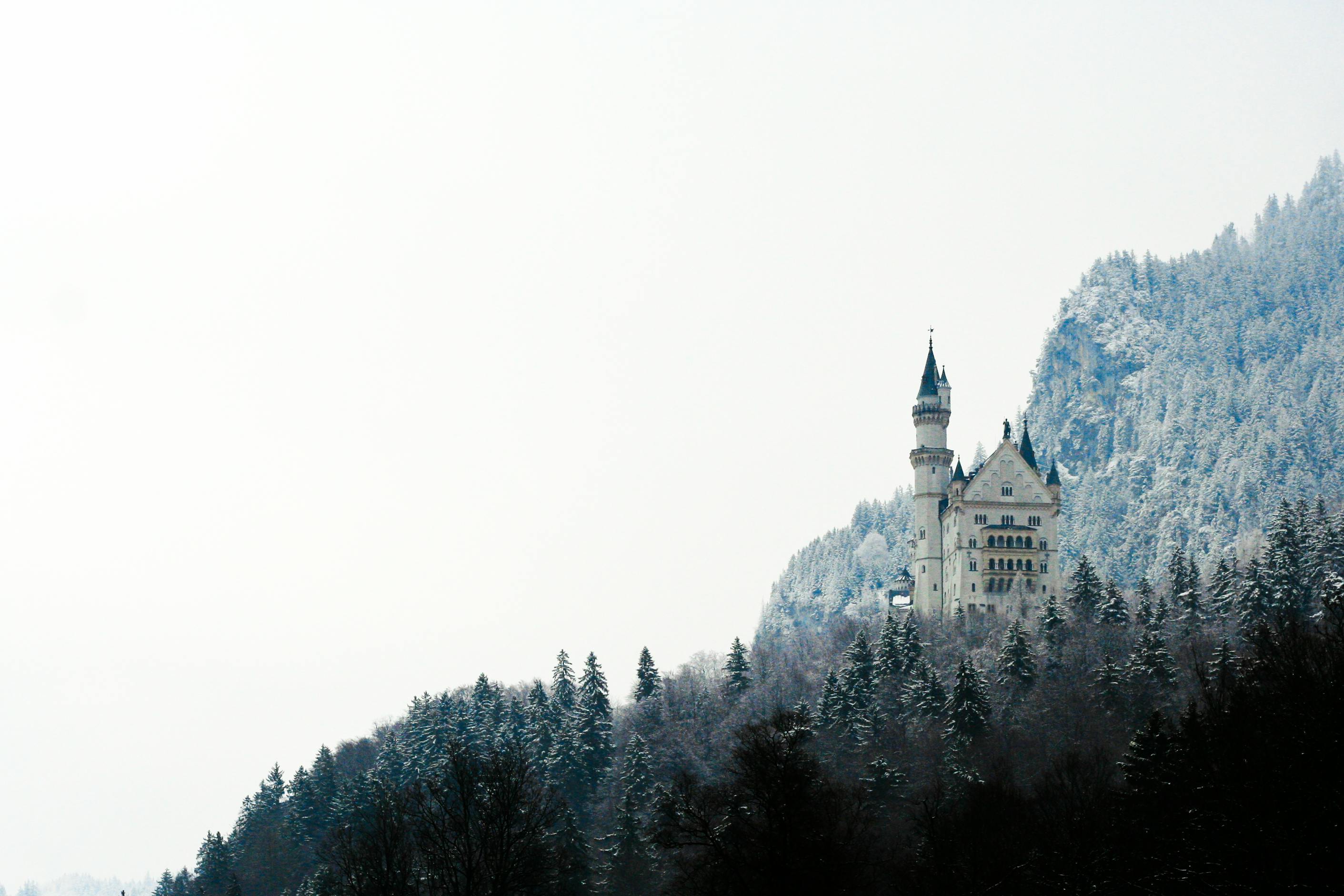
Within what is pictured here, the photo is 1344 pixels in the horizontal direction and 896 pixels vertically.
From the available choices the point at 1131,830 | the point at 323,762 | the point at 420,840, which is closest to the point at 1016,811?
the point at 1131,830

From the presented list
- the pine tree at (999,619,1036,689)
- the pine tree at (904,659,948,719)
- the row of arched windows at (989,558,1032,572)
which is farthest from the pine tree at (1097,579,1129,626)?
the row of arched windows at (989,558,1032,572)

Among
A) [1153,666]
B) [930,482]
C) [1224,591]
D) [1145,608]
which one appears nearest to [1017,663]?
[1145,608]

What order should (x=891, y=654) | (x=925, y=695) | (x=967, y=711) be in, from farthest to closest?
(x=891, y=654)
(x=925, y=695)
(x=967, y=711)

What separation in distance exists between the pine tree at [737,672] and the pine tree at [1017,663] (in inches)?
1012

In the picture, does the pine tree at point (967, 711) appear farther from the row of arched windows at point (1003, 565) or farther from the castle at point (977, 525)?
the row of arched windows at point (1003, 565)

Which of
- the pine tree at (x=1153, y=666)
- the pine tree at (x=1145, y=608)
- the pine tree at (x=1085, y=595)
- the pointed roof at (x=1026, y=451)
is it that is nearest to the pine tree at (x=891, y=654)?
the pine tree at (x=1085, y=595)

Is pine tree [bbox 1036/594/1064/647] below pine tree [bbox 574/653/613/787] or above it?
above

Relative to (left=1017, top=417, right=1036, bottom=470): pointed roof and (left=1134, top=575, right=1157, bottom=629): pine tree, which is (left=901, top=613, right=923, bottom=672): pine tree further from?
(left=1017, top=417, right=1036, bottom=470): pointed roof

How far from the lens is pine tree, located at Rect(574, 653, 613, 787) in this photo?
11944 centimetres

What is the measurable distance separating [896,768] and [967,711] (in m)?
6.37

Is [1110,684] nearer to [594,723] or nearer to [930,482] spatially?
[594,723]

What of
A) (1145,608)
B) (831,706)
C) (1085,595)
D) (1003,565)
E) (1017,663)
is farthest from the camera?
(1003,565)

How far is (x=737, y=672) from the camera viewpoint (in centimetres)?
13425

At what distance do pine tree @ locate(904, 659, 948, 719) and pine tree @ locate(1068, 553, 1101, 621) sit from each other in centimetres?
1480
